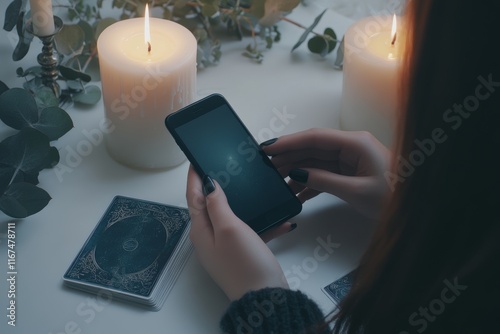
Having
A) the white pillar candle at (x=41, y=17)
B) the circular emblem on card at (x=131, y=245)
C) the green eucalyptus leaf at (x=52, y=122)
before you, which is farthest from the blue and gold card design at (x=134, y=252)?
the white pillar candle at (x=41, y=17)

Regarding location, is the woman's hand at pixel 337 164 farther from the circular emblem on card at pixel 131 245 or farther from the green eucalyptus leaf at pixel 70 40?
the green eucalyptus leaf at pixel 70 40

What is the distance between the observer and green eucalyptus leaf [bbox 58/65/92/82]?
0.84m

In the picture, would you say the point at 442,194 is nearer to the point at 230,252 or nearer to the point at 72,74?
the point at 230,252

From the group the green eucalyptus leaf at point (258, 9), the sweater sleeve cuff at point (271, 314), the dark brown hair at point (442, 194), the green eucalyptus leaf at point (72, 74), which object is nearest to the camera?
the dark brown hair at point (442, 194)

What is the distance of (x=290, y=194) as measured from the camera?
709 mm

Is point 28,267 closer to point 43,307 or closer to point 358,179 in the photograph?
point 43,307

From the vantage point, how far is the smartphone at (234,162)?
2.26 feet

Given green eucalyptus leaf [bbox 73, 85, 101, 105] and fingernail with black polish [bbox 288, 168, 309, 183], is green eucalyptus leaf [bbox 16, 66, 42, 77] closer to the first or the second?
green eucalyptus leaf [bbox 73, 85, 101, 105]

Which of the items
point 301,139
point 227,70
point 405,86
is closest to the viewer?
point 405,86

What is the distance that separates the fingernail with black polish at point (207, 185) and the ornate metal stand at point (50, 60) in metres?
0.26

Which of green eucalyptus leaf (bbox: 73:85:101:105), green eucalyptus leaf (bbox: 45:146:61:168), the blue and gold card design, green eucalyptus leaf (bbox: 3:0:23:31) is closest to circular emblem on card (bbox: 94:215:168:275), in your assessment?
the blue and gold card design

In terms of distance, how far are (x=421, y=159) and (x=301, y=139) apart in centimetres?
24

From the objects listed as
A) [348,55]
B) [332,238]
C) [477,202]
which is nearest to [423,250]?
[477,202]

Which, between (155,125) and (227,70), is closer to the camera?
(155,125)
